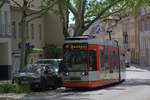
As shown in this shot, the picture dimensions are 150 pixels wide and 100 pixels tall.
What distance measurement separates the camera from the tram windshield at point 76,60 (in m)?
22.5

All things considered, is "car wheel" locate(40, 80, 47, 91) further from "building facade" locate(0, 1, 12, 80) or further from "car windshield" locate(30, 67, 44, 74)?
"building facade" locate(0, 1, 12, 80)

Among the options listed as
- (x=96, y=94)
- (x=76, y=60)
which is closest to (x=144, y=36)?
(x=76, y=60)

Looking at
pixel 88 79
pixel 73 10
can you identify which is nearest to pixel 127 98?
pixel 88 79

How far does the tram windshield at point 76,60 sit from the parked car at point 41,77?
1.54m

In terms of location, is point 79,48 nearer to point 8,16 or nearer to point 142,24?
point 8,16

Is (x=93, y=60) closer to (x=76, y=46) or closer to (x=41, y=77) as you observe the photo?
(x=76, y=46)

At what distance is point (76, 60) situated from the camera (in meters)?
22.7

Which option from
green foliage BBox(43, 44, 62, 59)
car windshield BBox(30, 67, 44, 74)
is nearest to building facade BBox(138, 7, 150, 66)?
green foliage BBox(43, 44, 62, 59)

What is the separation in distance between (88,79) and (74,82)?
803 millimetres

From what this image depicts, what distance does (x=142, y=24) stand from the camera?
77000 millimetres

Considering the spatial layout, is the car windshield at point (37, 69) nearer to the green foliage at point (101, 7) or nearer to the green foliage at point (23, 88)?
the green foliage at point (23, 88)

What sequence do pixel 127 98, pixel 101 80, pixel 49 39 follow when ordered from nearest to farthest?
pixel 127 98 → pixel 101 80 → pixel 49 39

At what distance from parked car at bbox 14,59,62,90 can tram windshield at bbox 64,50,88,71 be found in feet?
5.05

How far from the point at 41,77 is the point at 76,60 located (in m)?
2.19
